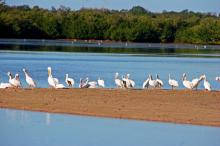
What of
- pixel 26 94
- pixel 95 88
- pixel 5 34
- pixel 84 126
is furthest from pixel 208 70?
pixel 5 34

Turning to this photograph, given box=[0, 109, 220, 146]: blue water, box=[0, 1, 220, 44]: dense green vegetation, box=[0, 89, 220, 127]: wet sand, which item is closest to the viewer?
box=[0, 109, 220, 146]: blue water

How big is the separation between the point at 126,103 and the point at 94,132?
3.30m

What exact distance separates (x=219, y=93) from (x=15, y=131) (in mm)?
7315

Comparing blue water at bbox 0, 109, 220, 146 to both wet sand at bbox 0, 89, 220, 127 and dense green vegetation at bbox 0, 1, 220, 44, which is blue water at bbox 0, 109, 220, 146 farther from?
dense green vegetation at bbox 0, 1, 220, 44

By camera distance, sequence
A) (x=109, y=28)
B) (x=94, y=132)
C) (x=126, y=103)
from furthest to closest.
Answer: (x=109, y=28)
(x=126, y=103)
(x=94, y=132)

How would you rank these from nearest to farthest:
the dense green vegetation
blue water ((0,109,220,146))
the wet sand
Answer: blue water ((0,109,220,146)) < the wet sand < the dense green vegetation

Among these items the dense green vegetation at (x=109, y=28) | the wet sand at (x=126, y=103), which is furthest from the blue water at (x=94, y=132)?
the dense green vegetation at (x=109, y=28)

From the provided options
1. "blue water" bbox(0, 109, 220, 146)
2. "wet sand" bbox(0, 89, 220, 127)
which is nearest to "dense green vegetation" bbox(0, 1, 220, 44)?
"wet sand" bbox(0, 89, 220, 127)

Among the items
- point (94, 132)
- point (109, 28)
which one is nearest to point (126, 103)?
point (94, 132)

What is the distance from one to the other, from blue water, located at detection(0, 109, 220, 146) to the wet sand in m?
0.54

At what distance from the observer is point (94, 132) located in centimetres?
1508

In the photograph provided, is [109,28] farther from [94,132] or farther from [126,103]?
[94,132]

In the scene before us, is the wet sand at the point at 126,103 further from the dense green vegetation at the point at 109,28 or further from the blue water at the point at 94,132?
the dense green vegetation at the point at 109,28

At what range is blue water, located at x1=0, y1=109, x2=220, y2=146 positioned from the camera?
1409 centimetres
